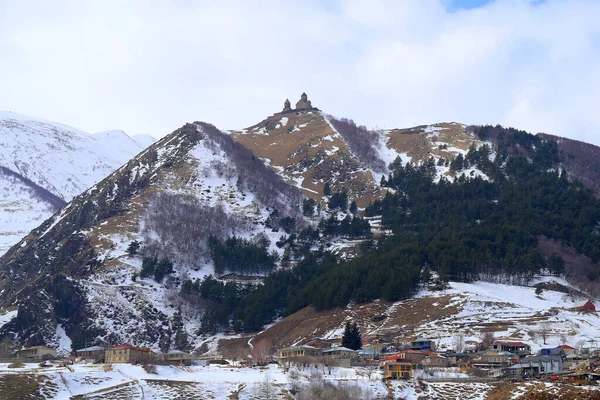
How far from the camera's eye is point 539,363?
261ft

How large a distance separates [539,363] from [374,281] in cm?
4017

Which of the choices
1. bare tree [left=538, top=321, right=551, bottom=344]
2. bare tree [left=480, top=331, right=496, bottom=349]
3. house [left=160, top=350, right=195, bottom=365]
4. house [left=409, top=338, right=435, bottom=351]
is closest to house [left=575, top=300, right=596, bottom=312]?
A: bare tree [left=538, top=321, right=551, bottom=344]

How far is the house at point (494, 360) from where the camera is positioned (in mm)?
82700

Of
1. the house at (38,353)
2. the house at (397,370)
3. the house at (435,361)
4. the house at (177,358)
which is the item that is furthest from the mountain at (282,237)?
the house at (397,370)

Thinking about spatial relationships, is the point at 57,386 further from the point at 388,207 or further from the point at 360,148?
the point at 360,148

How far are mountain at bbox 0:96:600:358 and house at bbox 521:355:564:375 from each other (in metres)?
23.1

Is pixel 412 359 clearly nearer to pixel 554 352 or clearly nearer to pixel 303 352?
pixel 303 352

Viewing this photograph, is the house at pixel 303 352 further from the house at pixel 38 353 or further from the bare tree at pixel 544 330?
the house at pixel 38 353

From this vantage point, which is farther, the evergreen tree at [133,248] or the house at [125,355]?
the evergreen tree at [133,248]

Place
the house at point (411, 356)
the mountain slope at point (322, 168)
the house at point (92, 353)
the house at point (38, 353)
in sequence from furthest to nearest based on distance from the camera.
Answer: the mountain slope at point (322, 168) < the house at point (38, 353) < the house at point (92, 353) < the house at point (411, 356)

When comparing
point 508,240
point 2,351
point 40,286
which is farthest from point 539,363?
point 40,286

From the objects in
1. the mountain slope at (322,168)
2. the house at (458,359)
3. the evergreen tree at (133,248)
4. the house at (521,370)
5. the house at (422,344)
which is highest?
the mountain slope at (322,168)

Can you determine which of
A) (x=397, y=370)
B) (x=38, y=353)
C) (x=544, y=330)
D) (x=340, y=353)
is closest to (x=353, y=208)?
(x=544, y=330)

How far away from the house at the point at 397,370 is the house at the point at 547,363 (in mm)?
12161
